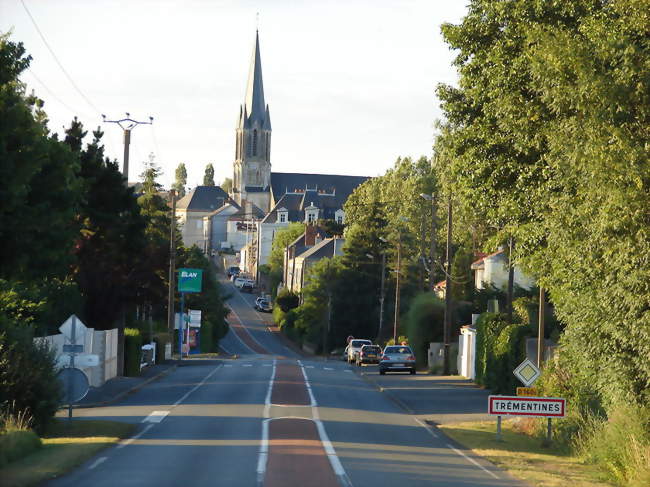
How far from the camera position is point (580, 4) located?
85.3 feet

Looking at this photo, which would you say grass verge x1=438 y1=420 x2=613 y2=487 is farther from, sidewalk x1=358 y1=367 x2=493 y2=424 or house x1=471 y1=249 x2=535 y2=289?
house x1=471 y1=249 x2=535 y2=289

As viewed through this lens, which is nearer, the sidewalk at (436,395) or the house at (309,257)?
the sidewalk at (436,395)

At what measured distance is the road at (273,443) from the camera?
56.7ft

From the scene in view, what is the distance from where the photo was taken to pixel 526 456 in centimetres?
2220

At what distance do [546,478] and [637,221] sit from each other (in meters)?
4.67

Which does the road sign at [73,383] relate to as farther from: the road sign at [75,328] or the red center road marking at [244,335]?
the red center road marking at [244,335]

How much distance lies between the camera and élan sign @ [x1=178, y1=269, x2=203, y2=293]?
245ft

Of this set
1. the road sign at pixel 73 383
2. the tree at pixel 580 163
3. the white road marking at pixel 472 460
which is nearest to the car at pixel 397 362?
the tree at pixel 580 163

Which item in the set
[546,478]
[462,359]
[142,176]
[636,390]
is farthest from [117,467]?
[142,176]

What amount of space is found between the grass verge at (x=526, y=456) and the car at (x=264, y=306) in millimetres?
107494

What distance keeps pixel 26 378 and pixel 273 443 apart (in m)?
5.36

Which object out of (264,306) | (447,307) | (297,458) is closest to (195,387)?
(447,307)

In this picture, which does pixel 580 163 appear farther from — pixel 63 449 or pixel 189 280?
pixel 189 280

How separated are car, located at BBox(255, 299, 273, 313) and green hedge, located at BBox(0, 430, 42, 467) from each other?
116078 millimetres
